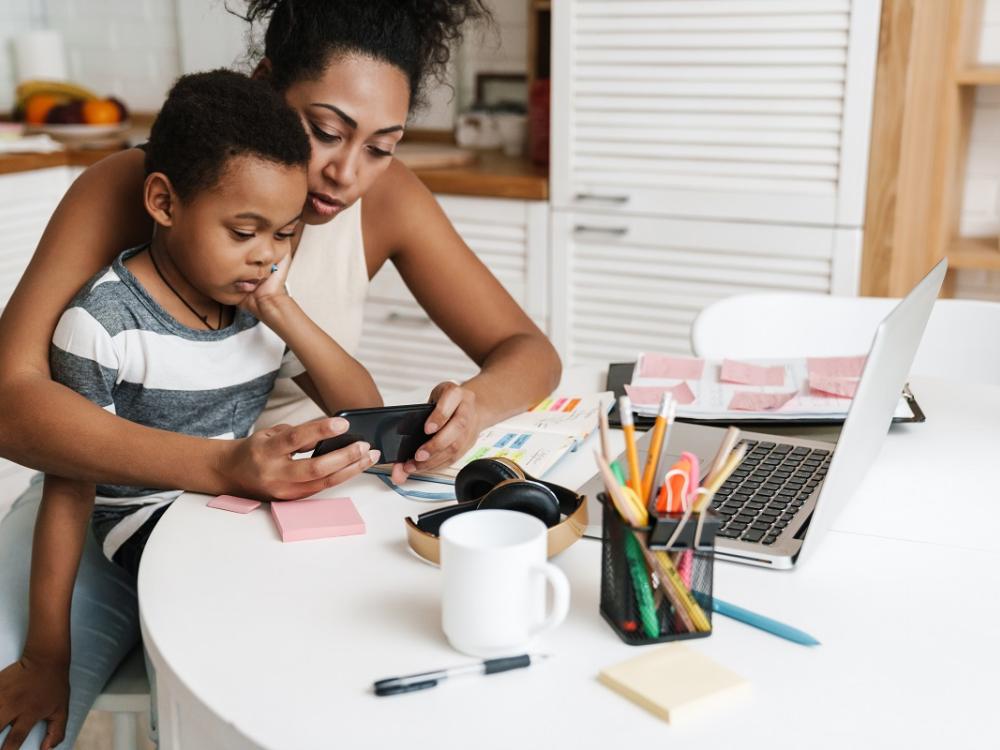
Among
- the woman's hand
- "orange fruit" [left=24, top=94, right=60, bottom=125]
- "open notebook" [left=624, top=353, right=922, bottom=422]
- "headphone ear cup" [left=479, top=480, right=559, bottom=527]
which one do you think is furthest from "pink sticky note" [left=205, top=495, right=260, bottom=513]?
"orange fruit" [left=24, top=94, right=60, bottom=125]

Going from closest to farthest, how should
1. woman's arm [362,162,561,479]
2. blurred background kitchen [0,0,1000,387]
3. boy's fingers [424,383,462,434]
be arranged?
boy's fingers [424,383,462,434], woman's arm [362,162,561,479], blurred background kitchen [0,0,1000,387]

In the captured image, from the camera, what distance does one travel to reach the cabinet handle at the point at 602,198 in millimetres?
2779

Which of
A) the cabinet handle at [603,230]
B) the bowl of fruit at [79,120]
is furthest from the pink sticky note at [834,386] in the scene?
the bowl of fruit at [79,120]

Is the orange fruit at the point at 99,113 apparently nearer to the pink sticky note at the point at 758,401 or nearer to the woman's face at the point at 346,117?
the woman's face at the point at 346,117

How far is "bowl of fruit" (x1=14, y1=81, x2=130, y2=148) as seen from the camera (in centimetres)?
331

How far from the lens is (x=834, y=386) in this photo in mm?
1377

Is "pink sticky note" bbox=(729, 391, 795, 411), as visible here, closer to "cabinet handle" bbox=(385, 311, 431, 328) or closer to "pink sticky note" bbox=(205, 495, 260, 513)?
"pink sticky note" bbox=(205, 495, 260, 513)

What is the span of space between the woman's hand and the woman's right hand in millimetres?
74

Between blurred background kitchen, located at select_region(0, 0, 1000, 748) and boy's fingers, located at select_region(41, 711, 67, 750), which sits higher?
blurred background kitchen, located at select_region(0, 0, 1000, 748)

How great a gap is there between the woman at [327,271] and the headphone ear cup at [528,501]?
0.63ft

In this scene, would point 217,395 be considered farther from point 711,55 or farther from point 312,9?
point 711,55

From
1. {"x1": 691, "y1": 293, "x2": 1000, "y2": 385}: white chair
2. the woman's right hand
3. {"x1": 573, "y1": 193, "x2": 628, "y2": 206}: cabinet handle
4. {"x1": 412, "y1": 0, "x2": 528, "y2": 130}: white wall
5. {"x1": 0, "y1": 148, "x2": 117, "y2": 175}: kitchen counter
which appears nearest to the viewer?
the woman's right hand

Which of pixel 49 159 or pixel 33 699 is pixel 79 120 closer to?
pixel 49 159

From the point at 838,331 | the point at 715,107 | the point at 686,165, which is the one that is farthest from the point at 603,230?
the point at 838,331
